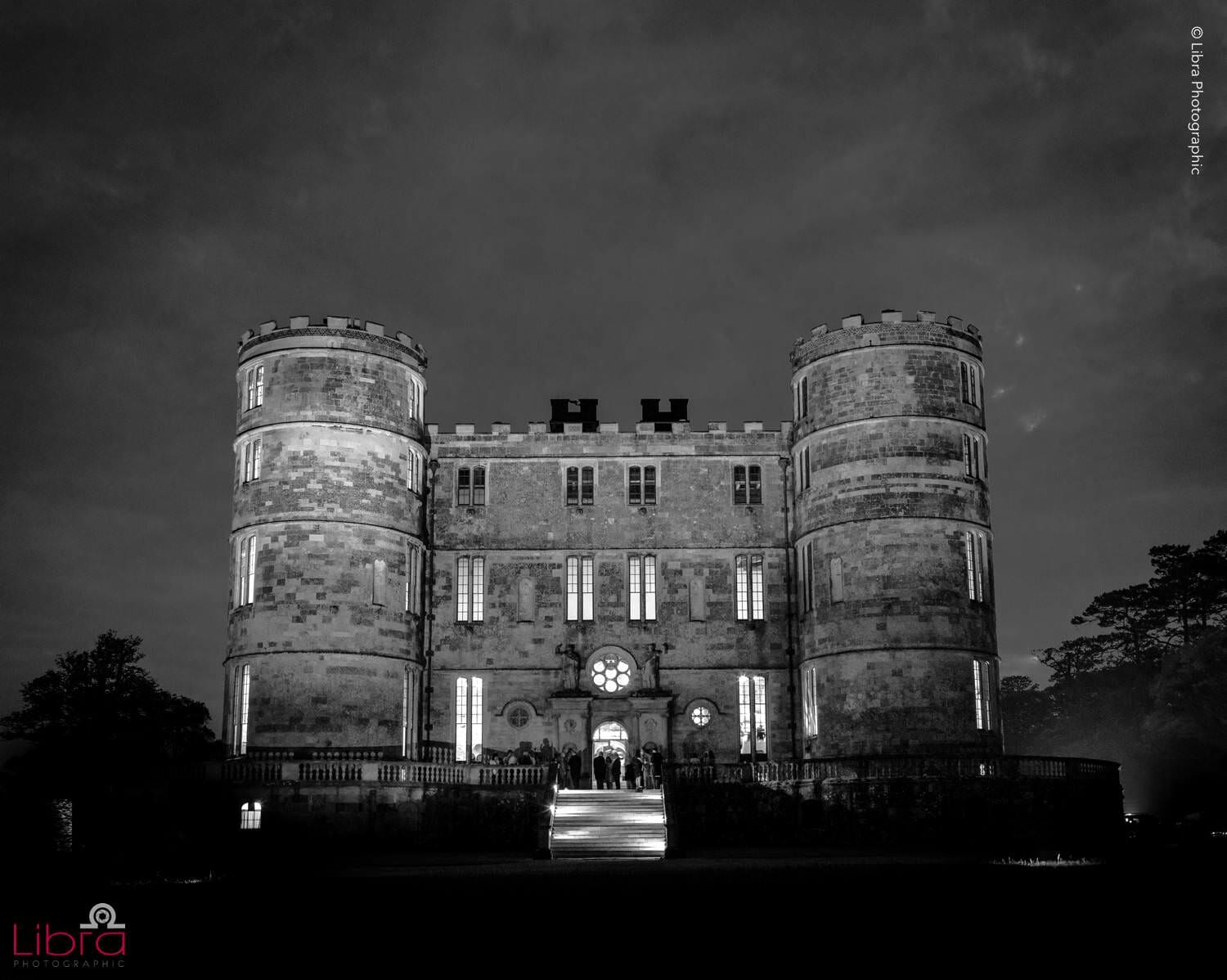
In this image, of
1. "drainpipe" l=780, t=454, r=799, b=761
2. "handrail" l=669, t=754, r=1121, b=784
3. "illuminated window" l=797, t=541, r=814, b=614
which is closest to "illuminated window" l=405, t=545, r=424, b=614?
"handrail" l=669, t=754, r=1121, b=784

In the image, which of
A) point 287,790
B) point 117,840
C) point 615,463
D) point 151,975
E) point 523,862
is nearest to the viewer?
point 151,975

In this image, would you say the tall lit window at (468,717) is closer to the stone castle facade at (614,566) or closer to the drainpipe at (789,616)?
the stone castle facade at (614,566)

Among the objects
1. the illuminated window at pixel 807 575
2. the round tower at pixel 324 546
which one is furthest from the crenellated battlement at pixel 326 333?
the illuminated window at pixel 807 575

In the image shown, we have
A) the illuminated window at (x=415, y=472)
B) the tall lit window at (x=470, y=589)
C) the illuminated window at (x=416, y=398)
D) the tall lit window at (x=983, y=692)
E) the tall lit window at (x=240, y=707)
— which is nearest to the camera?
the tall lit window at (x=240, y=707)

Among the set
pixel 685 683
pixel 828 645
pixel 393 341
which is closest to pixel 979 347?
pixel 828 645

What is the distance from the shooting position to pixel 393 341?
49344mm

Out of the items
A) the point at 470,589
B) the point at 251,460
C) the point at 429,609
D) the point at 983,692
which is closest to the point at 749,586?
the point at 983,692

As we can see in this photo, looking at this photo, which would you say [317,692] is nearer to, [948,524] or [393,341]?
[393,341]

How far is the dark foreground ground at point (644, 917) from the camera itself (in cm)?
1731

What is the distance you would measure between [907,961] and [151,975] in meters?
8.42

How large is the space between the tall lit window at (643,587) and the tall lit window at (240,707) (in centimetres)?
1309

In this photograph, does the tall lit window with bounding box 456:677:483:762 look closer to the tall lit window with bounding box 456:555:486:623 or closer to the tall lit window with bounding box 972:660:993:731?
the tall lit window with bounding box 456:555:486:623

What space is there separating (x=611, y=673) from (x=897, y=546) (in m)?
10.8

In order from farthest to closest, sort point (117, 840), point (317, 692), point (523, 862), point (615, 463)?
point (615, 463)
point (317, 692)
point (117, 840)
point (523, 862)
